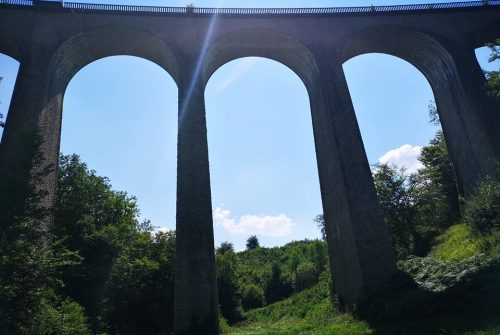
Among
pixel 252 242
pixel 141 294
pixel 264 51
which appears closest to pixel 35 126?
pixel 264 51

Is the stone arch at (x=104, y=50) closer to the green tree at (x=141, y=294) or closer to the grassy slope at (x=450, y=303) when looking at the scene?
the green tree at (x=141, y=294)

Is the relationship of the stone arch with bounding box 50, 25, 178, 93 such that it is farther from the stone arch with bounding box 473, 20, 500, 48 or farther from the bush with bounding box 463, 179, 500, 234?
the stone arch with bounding box 473, 20, 500, 48

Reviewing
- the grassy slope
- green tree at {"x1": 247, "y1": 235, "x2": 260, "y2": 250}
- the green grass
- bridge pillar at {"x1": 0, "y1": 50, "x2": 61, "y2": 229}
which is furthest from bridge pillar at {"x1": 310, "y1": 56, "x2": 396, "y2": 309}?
green tree at {"x1": 247, "y1": 235, "x2": 260, "y2": 250}

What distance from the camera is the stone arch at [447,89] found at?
16.8m

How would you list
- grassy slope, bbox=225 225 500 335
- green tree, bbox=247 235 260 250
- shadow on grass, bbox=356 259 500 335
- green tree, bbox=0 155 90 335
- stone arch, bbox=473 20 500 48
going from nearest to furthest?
shadow on grass, bbox=356 259 500 335
grassy slope, bbox=225 225 500 335
green tree, bbox=0 155 90 335
stone arch, bbox=473 20 500 48
green tree, bbox=247 235 260 250

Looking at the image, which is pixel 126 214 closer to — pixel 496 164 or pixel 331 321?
pixel 331 321

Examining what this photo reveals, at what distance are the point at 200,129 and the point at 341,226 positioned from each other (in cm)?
656

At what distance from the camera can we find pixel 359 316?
12.3 meters

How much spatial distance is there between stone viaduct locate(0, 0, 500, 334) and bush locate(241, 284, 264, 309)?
33.9 meters

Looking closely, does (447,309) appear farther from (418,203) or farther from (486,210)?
(418,203)

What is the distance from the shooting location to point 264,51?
18484mm

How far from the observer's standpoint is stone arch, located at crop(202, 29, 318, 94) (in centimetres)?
1723

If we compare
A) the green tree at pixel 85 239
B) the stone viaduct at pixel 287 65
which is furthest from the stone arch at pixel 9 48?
the green tree at pixel 85 239

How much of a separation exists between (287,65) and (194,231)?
10390 mm
